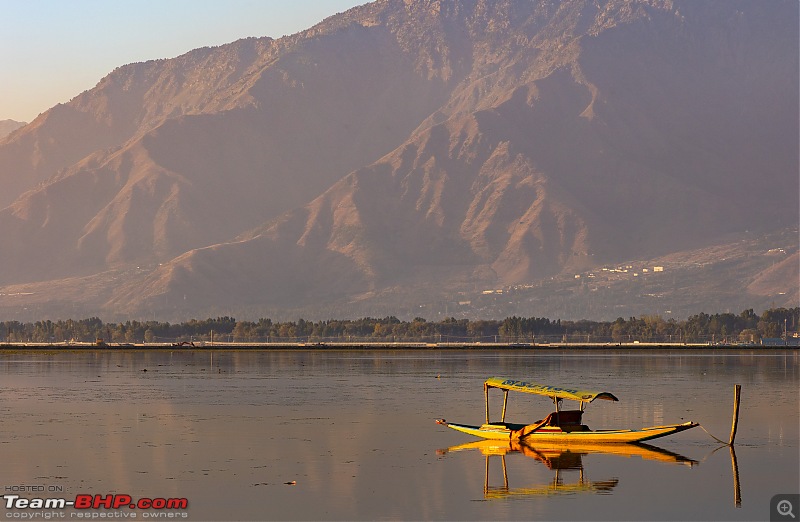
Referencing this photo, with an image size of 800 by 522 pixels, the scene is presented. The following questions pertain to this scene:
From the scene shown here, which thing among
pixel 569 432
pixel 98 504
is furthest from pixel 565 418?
pixel 98 504

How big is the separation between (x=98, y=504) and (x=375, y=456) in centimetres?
1802

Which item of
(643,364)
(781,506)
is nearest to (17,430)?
(781,506)

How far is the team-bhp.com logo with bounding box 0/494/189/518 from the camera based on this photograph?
2101 inches

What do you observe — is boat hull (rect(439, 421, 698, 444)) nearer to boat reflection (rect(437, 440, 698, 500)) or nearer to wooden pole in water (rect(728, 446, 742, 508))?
boat reflection (rect(437, 440, 698, 500))

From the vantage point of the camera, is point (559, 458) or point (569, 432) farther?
point (569, 432)

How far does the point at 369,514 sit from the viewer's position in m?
53.6

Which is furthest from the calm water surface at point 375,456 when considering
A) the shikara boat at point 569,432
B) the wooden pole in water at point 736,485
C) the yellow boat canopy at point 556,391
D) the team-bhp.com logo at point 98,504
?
the yellow boat canopy at point 556,391

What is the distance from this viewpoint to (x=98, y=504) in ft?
181

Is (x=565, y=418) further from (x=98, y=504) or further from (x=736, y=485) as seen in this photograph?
(x=98, y=504)

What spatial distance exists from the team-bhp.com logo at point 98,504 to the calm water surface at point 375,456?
46cm

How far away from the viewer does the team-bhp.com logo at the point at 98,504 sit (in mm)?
53375

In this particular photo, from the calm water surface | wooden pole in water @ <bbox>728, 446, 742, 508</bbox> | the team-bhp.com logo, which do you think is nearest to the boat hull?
the calm water surface

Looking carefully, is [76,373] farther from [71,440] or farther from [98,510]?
[98,510]

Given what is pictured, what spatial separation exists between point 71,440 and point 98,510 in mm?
22822
